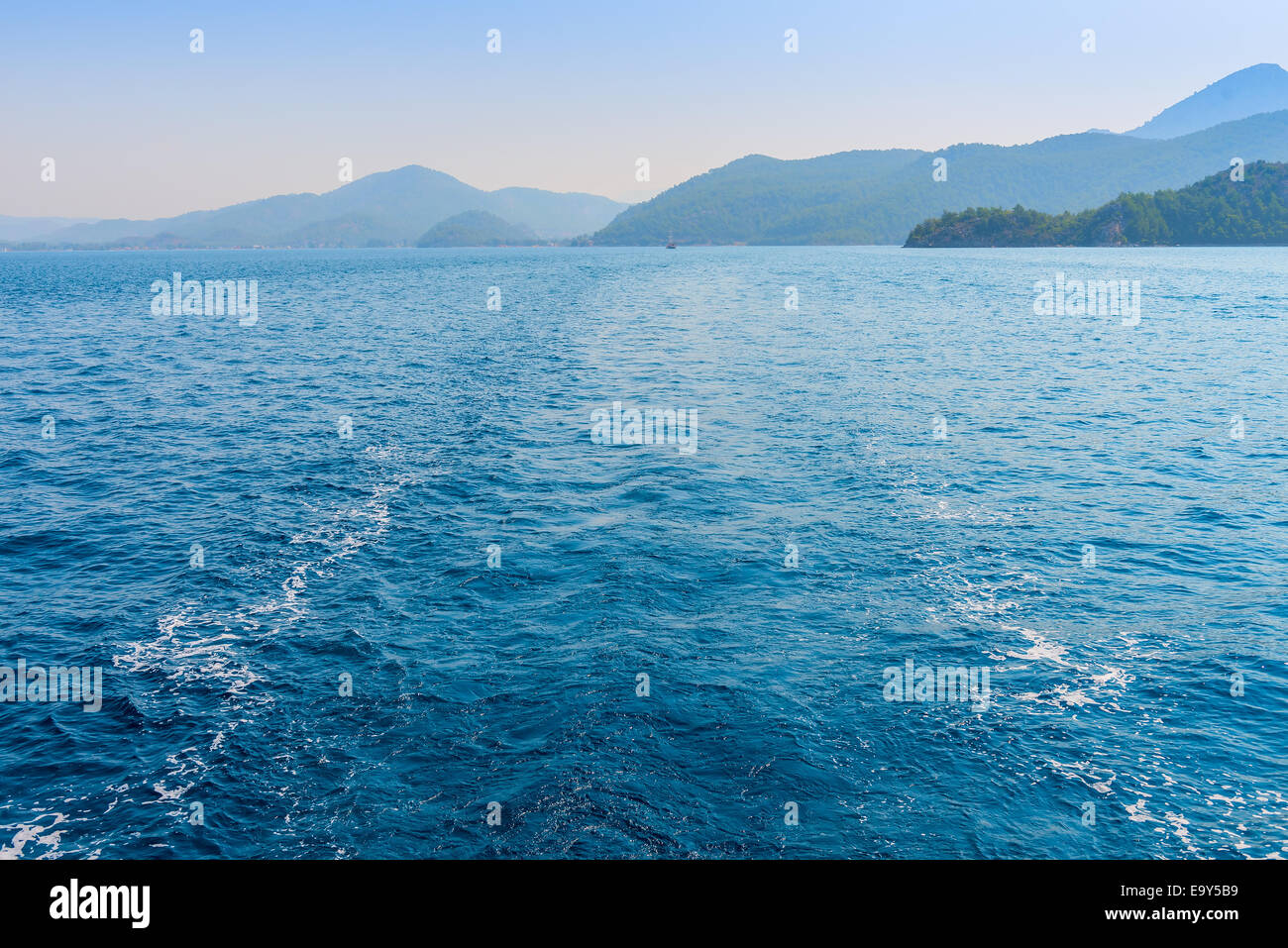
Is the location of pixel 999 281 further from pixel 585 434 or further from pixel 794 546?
pixel 794 546

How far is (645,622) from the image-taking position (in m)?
24.8

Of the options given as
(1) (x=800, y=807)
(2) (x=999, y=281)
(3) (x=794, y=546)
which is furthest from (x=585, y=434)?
(2) (x=999, y=281)

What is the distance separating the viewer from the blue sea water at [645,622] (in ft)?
55.0

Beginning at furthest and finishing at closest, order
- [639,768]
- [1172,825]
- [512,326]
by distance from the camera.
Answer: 1. [512,326]
2. [639,768]
3. [1172,825]

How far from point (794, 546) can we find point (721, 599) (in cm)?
525

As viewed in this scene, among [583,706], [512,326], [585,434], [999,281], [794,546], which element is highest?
[999,281]

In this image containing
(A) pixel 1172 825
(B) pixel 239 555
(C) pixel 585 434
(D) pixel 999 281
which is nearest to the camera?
(A) pixel 1172 825

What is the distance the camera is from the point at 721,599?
26328 mm

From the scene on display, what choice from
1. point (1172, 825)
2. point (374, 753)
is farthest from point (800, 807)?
point (374, 753)

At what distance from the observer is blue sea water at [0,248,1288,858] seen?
16750 mm

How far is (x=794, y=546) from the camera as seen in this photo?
30.3m
